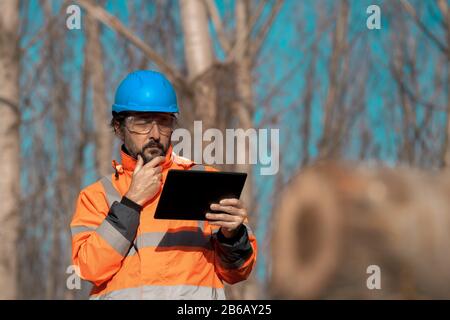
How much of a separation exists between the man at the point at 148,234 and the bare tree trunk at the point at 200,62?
4990 millimetres

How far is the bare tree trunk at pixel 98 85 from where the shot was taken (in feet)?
48.1

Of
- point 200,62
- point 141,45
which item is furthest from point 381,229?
point 141,45

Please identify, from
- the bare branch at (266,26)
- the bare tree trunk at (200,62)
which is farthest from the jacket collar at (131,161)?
the bare branch at (266,26)

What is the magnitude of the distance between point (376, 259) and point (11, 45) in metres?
3.52

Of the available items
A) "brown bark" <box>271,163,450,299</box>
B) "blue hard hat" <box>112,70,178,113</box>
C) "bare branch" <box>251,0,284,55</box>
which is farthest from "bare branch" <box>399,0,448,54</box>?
"blue hard hat" <box>112,70,178,113</box>

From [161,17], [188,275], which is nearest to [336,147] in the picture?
[161,17]

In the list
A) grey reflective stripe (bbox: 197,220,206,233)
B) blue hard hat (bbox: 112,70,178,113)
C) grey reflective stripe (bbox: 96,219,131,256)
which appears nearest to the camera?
grey reflective stripe (bbox: 96,219,131,256)

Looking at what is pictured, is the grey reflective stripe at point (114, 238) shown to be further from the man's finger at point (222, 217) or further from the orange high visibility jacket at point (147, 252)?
the man's finger at point (222, 217)

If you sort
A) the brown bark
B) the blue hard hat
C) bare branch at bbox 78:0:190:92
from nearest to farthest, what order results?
the blue hard hat
the brown bark
bare branch at bbox 78:0:190:92

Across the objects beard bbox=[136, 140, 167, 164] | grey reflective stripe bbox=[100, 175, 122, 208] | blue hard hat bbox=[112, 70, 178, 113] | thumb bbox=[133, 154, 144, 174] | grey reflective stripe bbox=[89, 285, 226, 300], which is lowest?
grey reflective stripe bbox=[89, 285, 226, 300]

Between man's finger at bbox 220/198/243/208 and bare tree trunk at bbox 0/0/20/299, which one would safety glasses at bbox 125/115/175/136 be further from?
bare tree trunk at bbox 0/0/20/299

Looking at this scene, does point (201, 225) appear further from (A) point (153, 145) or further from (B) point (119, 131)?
(B) point (119, 131)

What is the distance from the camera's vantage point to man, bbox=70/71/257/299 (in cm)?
383
